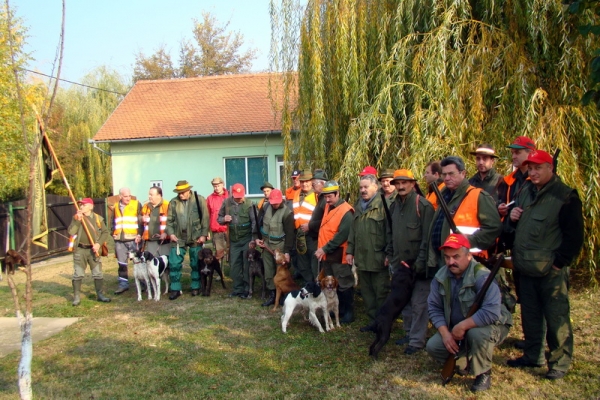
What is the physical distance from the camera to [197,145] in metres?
Result: 18.1

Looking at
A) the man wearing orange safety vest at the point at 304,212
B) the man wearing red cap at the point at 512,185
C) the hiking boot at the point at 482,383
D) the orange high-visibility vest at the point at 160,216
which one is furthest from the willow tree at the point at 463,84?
the orange high-visibility vest at the point at 160,216

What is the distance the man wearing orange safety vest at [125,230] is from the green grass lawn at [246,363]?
1.98m

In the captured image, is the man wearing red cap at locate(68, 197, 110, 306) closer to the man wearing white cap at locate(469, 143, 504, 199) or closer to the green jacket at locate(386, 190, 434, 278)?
the green jacket at locate(386, 190, 434, 278)

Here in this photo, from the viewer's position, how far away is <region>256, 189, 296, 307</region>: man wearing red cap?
851 centimetres

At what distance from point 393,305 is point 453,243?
144 cm

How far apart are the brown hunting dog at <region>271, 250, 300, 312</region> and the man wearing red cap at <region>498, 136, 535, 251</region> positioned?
12.1ft

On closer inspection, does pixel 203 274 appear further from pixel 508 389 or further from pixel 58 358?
pixel 508 389

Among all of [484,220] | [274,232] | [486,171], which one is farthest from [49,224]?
[484,220]

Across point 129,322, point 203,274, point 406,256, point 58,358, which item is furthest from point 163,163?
point 406,256

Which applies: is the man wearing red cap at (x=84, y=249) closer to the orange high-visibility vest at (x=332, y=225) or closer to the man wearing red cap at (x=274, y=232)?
the man wearing red cap at (x=274, y=232)

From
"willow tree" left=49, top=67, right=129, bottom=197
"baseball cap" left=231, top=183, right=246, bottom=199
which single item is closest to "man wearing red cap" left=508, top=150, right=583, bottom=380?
"baseball cap" left=231, top=183, right=246, bottom=199

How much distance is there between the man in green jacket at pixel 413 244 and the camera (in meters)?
5.59

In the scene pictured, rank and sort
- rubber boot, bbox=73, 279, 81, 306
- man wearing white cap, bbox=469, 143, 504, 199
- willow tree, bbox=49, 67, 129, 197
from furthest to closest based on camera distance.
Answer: willow tree, bbox=49, 67, 129, 197 → rubber boot, bbox=73, 279, 81, 306 → man wearing white cap, bbox=469, 143, 504, 199

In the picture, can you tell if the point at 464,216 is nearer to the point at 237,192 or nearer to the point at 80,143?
the point at 237,192
